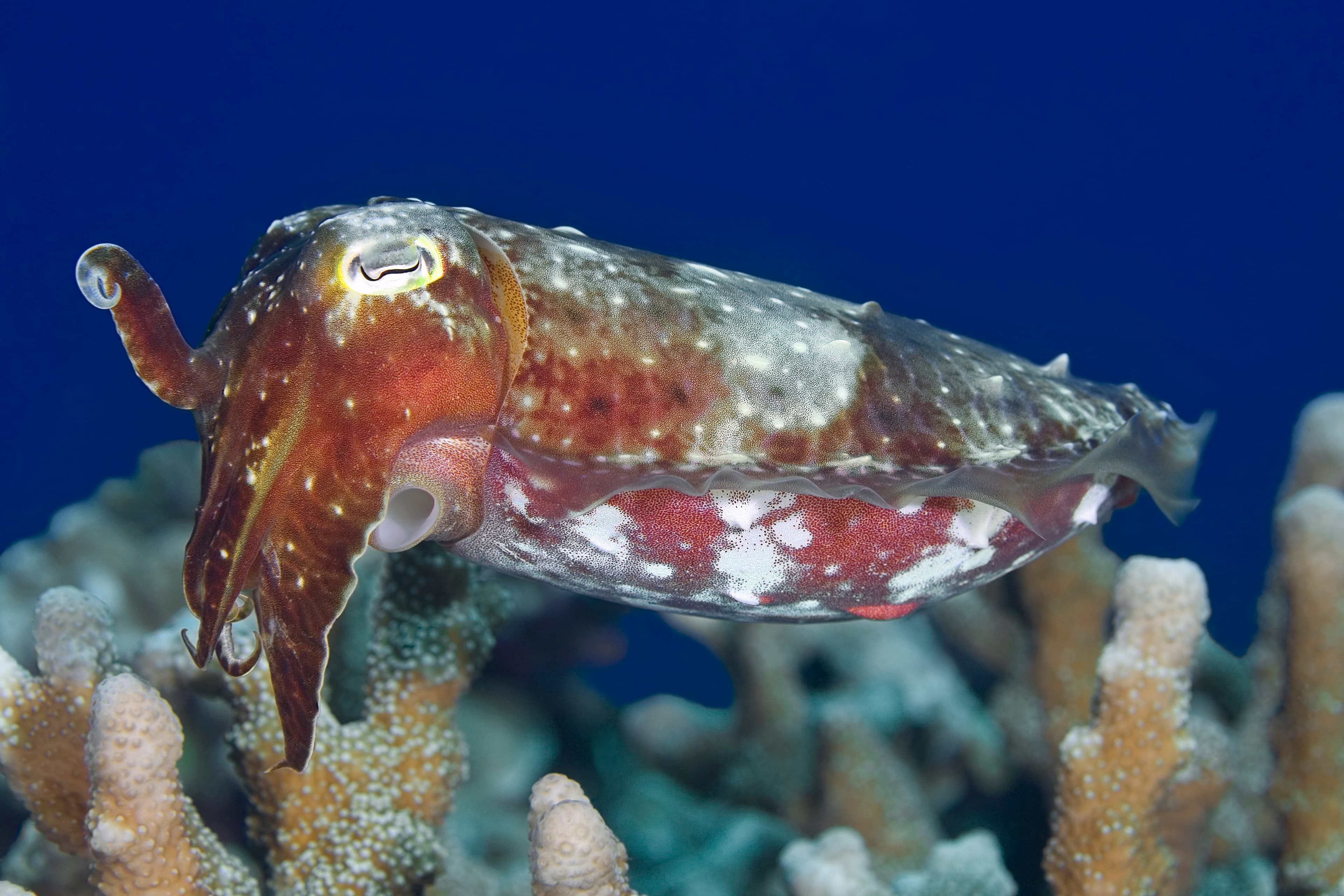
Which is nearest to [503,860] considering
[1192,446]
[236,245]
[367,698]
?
[367,698]

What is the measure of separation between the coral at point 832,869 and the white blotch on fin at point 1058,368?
117cm

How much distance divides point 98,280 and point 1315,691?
9.79ft

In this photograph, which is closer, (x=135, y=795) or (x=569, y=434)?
(x=569, y=434)

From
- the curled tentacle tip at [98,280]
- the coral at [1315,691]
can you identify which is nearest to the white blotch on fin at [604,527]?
the curled tentacle tip at [98,280]

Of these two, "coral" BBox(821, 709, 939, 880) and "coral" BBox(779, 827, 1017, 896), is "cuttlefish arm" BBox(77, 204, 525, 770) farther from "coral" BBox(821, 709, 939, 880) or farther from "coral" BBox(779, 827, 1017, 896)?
"coral" BBox(821, 709, 939, 880)

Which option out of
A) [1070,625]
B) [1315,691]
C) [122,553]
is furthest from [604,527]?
[122,553]

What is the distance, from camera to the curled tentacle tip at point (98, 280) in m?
1.32

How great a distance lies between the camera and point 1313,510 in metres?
2.40

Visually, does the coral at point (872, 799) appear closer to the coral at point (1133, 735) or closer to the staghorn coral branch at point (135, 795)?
the coral at point (1133, 735)

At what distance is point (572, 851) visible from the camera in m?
1.41

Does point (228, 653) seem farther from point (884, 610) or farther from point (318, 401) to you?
point (884, 610)

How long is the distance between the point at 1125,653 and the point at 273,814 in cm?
197

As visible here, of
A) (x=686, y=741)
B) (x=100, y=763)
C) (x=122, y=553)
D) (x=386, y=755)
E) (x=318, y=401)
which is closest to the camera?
(x=318, y=401)

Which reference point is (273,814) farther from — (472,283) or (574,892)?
(472,283)
